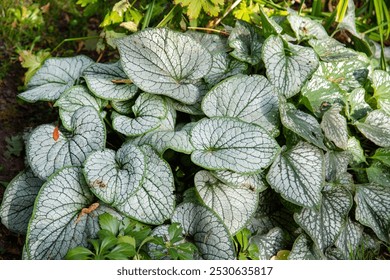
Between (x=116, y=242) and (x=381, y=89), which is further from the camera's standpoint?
(x=381, y=89)

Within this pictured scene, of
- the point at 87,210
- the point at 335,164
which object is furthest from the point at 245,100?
the point at 87,210

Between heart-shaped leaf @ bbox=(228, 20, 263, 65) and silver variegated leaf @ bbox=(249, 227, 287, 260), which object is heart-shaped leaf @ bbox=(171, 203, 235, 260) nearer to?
silver variegated leaf @ bbox=(249, 227, 287, 260)

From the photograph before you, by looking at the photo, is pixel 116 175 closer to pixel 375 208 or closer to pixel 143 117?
pixel 143 117

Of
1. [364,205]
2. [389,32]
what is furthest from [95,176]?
[389,32]

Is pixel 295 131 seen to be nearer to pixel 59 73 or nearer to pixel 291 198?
pixel 291 198

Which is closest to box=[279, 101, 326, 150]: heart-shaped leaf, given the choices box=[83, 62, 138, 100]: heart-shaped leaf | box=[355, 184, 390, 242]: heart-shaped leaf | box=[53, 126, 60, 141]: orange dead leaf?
box=[355, 184, 390, 242]: heart-shaped leaf

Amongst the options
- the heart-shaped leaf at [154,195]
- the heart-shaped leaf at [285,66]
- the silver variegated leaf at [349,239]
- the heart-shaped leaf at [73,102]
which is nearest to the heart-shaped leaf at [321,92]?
the heart-shaped leaf at [285,66]

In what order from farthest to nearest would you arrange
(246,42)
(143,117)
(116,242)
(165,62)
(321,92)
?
1. (246,42)
2. (321,92)
3. (165,62)
4. (143,117)
5. (116,242)
